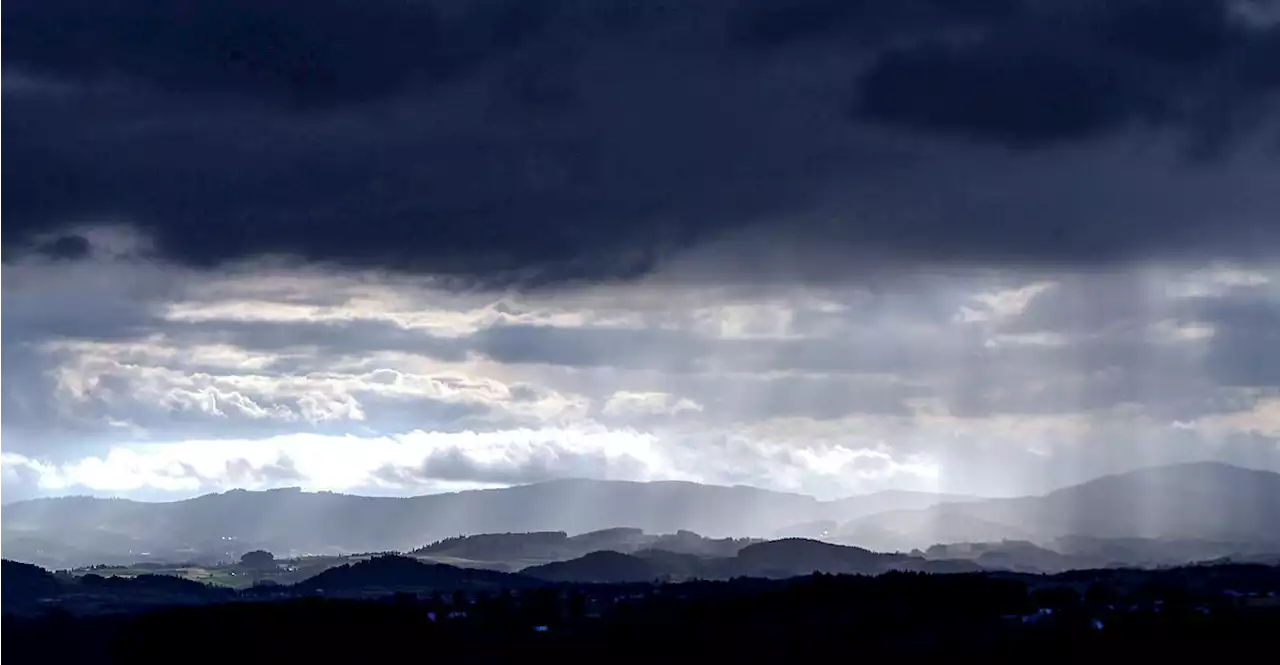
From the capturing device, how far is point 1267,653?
194625 mm

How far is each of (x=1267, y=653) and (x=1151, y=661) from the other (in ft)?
38.3

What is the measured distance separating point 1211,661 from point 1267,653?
564cm

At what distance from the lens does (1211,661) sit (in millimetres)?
196250

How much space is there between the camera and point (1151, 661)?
7800 inches

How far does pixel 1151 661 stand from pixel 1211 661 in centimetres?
605
